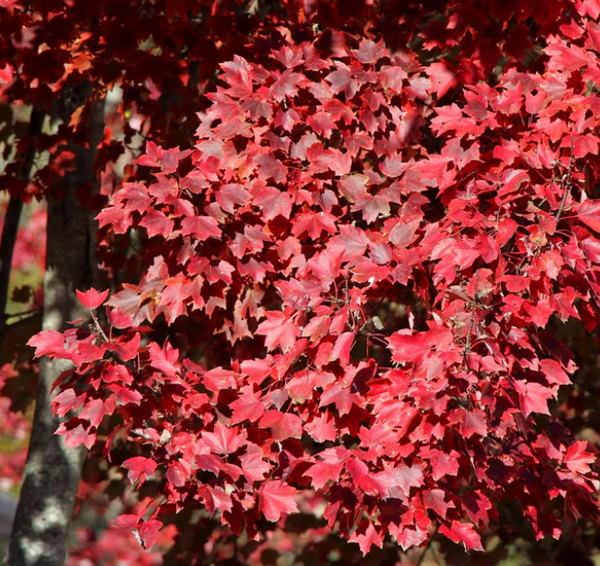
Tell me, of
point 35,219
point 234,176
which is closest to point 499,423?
point 234,176

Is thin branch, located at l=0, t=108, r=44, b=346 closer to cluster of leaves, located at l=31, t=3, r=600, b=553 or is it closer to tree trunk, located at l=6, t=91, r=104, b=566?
tree trunk, located at l=6, t=91, r=104, b=566

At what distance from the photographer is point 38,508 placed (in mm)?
3688

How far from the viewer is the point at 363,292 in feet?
8.55

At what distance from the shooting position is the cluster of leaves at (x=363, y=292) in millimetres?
2385

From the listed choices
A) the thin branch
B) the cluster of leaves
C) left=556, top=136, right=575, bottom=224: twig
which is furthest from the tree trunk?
left=556, top=136, right=575, bottom=224: twig

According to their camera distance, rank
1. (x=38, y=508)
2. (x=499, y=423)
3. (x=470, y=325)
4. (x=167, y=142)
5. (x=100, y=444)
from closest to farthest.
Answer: (x=470, y=325), (x=499, y=423), (x=167, y=142), (x=38, y=508), (x=100, y=444)

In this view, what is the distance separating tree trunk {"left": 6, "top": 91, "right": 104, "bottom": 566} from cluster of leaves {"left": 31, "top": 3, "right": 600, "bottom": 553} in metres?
1.02

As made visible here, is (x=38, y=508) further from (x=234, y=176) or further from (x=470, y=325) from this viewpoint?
(x=470, y=325)

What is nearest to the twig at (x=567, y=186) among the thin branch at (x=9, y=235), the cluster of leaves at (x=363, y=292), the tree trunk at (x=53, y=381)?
the cluster of leaves at (x=363, y=292)

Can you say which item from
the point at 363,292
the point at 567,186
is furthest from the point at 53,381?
A: the point at 567,186

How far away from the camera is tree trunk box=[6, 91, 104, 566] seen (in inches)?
145

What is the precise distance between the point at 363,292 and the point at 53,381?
186cm

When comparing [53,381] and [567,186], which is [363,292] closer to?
[567,186]

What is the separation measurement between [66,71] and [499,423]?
7.41 ft
